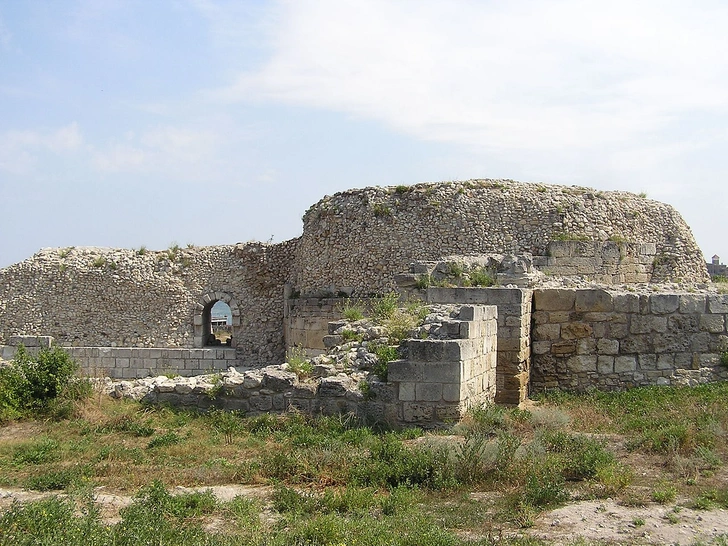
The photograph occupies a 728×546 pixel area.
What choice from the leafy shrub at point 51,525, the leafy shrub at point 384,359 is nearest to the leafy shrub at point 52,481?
the leafy shrub at point 51,525

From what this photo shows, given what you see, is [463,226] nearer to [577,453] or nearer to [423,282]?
[423,282]

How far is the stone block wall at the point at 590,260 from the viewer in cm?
1880

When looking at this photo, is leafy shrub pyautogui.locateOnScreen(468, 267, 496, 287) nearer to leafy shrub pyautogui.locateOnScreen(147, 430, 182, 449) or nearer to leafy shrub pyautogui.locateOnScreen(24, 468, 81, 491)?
leafy shrub pyautogui.locateOnScreen(147, 430, 182, 449)

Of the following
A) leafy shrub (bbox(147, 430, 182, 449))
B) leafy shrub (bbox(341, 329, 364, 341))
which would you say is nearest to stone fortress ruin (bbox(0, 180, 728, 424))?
leafy shrub (bbox(341, 329, 364, 341))

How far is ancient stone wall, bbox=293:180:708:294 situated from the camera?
1980 cm

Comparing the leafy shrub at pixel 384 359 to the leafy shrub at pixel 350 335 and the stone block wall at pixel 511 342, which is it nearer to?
the leafy shrub at pixel 350 335

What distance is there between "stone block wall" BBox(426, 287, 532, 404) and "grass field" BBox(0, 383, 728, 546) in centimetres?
139

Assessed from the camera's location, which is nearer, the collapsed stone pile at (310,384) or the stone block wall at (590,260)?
the collapsed stone pile at (310,384)

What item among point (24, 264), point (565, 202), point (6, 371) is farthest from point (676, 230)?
point (24, 264)

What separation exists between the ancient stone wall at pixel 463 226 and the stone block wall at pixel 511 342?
29.0ft

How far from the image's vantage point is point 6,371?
384 inches

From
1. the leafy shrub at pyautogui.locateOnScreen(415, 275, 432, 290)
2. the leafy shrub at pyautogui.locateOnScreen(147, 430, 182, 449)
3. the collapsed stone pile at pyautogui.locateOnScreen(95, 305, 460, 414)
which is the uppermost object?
the leafy shrub at pyautogui.locateOnScreen(415, 275, 432, 290)

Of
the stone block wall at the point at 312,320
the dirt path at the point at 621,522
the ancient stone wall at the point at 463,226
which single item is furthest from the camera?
the ancient stone wall at the point at 463,226

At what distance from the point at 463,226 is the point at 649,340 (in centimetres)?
931
